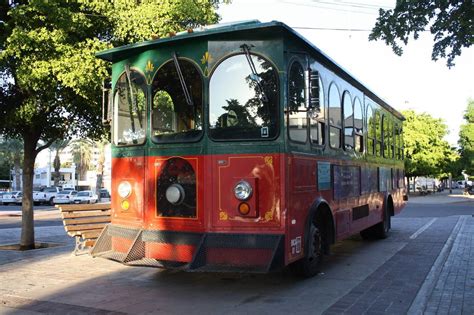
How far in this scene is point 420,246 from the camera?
10656 mm

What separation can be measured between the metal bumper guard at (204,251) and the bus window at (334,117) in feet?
9.00

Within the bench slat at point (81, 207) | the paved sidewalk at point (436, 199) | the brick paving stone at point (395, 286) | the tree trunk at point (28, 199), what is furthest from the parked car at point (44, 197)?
the brick paving stone at point (395, 286)

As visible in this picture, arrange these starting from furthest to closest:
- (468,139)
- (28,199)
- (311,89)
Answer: (468,139), (28,199), (311,89)

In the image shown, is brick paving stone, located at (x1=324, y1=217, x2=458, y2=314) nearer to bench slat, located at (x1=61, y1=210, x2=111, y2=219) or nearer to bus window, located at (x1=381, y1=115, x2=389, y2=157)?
bus window, located at (x1=381, y1=115, x2=389, y2=157)

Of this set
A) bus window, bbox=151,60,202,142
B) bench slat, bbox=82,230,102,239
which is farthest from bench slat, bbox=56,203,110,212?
bus window, bbox=151,60,202,142

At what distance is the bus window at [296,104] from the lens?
20.7ft

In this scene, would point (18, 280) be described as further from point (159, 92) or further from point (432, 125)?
point (432, 125)

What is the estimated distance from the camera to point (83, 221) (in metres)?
9.21

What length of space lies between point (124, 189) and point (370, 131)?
611 cm

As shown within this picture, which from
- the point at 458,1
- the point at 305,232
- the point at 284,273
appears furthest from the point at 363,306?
the point at 458,1

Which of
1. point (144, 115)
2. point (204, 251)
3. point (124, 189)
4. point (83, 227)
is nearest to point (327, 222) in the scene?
point (204, 251)

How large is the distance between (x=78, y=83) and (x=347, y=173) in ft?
16.3

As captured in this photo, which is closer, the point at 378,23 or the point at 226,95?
the point at 378,23

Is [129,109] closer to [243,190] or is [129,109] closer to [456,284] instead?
[243,190]
